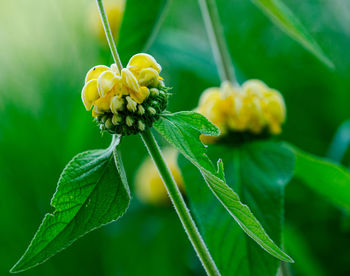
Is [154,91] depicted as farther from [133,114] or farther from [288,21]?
[288,21]

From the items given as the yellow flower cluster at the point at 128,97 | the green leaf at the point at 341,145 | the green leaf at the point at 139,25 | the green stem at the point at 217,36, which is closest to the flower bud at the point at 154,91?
the yellow flower cluster at the point at 128,97

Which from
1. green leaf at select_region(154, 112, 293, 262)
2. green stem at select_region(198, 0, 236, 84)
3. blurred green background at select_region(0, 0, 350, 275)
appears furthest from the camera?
blurred green background at select_region(0, 0, 350, 275)

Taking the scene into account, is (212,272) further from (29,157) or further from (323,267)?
(29,157)

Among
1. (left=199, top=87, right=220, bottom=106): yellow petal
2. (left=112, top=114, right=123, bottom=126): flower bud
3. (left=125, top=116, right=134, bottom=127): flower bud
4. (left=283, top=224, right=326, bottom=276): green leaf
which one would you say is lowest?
(left=283, top=224, right=326, bottom=276): green leaf

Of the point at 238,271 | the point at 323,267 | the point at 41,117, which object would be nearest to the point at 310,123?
the point at 323,267

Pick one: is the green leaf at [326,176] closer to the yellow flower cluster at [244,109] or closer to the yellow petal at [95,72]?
the yellow flower cluster at [244,109]

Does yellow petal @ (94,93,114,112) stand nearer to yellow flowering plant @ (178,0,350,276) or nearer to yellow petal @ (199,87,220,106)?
Answer: yellow flowering plant @ (178,0,350,276)

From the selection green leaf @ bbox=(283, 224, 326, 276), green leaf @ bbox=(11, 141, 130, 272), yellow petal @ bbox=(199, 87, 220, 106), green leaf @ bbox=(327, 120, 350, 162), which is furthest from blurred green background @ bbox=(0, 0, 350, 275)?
green leaf @ bbox=(11, 141, 130, 272)
